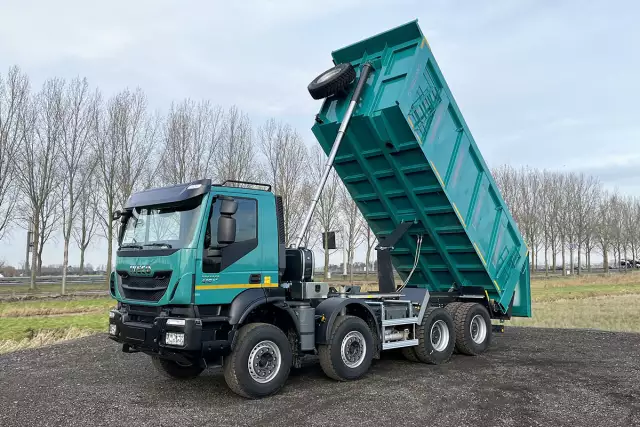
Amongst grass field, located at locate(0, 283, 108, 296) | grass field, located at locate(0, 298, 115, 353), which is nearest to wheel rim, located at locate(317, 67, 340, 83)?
grass field, located at locate(0, 298, 115, 353)

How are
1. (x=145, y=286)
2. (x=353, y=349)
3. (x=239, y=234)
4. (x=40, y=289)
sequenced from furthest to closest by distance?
(x=40, y=289) < (x=353, y=349) < (x=239, y=234) < (x=145, y=286)

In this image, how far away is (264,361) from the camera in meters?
6.63

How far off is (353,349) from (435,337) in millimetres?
2124

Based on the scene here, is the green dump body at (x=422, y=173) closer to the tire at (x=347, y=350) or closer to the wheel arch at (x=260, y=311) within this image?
the tire at (x=347, y=350)

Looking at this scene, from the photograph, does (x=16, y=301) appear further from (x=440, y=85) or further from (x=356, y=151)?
(x=440, y=85)

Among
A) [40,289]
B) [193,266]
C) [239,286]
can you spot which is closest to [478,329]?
[239,286]

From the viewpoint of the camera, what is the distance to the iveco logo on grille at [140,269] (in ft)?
21.1

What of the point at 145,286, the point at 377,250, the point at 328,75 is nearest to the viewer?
the point at 145,286

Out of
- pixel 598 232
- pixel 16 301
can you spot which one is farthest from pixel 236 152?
pixel 598 232

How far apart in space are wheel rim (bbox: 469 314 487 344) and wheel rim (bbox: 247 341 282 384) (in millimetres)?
4584

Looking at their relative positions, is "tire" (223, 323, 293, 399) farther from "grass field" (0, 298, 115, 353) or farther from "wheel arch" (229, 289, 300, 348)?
"grass field" (0, 298, 115, 353)

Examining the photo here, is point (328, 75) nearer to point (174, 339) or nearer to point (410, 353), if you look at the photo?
point (174, 339)

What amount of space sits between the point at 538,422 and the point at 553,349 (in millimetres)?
5057

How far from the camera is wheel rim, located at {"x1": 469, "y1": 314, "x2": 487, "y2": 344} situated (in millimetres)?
9773
